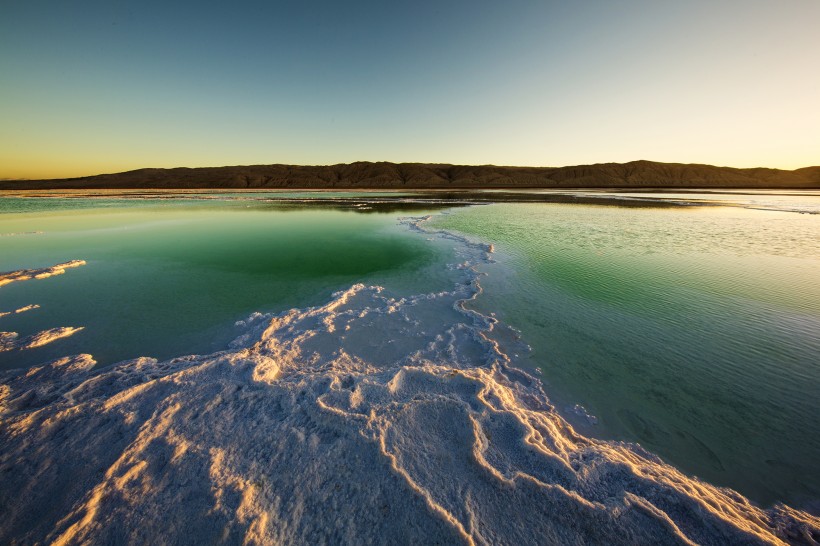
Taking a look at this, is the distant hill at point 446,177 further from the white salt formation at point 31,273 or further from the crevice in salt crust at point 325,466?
the crevice in salt crust at point 325,466

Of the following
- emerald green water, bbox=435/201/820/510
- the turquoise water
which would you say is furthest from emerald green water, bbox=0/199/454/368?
emerald green water, bbox=435/201/820/510

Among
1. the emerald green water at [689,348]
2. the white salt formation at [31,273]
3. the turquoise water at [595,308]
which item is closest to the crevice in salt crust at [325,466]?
the emerald green water at [689,348]

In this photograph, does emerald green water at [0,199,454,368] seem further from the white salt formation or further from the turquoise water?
the white salt formation

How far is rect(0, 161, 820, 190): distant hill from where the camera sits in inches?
4559

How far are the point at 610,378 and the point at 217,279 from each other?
11270 mm

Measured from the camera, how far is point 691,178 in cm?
12150

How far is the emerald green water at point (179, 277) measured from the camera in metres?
6.68

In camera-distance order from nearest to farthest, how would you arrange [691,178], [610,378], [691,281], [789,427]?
[789,427]
[610,378]
[691,281]
[691,178]

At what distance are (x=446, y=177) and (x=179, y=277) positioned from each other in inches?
5676

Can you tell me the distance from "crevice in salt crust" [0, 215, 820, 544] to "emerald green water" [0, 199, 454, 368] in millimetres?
1251

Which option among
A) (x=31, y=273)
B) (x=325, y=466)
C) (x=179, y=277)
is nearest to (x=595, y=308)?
(x=325, y=466)

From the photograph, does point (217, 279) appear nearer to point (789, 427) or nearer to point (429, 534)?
point (429, 534)

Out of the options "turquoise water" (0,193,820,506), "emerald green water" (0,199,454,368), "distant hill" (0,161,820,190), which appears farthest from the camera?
"distant hill" (0,161,820,190)

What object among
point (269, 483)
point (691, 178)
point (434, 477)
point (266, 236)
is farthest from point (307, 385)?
point (691, 178)
